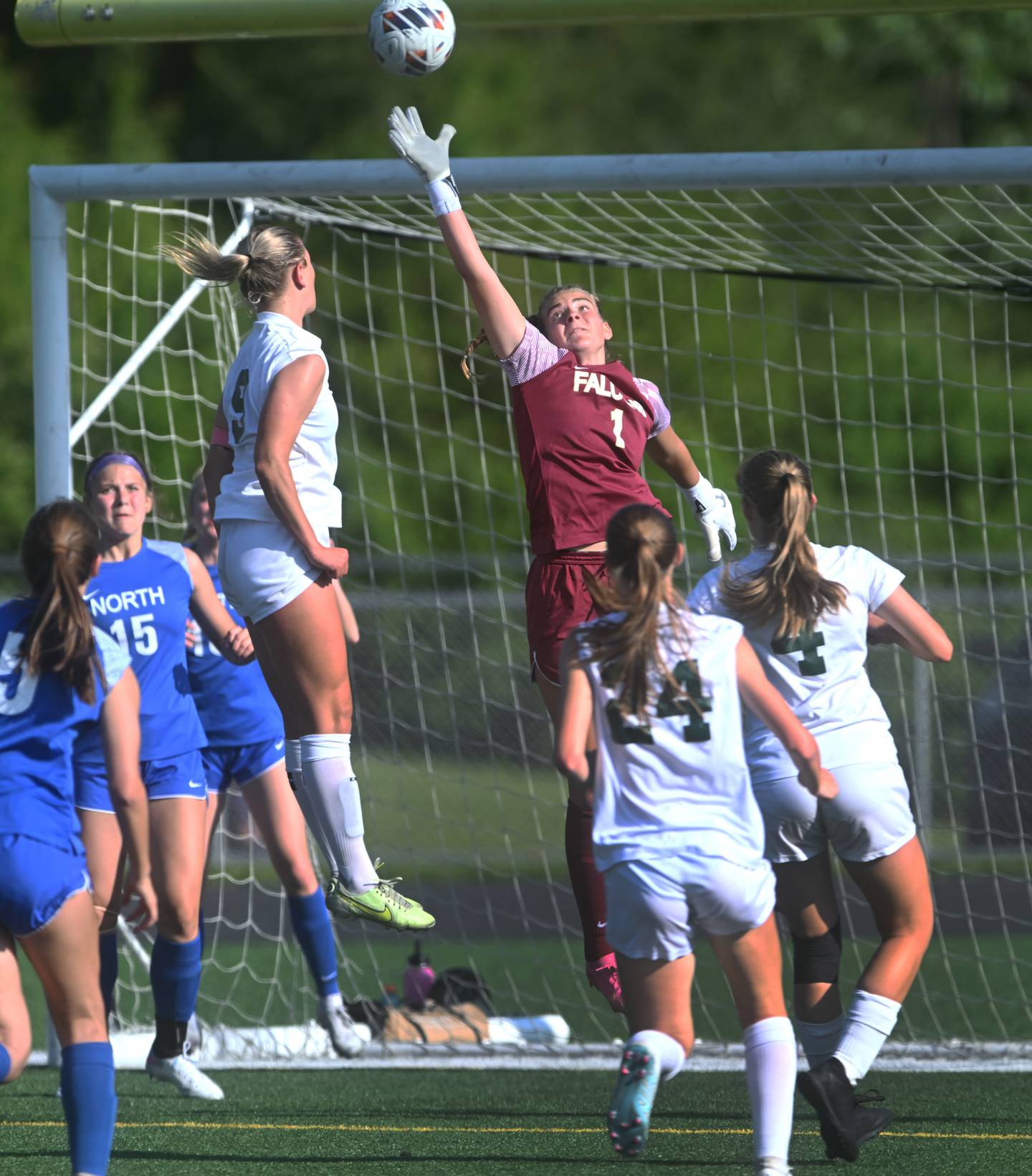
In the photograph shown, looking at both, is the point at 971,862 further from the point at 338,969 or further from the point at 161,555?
the point at 161,555

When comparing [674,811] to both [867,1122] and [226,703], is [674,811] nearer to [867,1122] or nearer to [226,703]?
[867,1122]

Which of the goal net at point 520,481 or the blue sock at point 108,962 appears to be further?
the goal net at point 520,481

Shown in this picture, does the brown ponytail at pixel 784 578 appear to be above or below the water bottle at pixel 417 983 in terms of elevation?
above

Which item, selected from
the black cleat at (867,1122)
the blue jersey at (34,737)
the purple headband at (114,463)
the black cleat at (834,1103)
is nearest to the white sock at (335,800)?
the blue jersey at (34,737)

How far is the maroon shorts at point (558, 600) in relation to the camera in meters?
5.10

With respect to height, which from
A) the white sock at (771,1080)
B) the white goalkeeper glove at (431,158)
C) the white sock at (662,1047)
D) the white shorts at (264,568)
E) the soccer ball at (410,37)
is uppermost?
the soccer ball at (410,37)

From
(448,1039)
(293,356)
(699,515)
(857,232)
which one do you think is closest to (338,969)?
(448,1039)

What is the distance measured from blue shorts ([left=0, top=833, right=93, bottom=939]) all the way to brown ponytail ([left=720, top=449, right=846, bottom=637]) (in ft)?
6.17

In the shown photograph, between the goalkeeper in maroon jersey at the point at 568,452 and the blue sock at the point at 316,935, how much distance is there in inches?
72.7

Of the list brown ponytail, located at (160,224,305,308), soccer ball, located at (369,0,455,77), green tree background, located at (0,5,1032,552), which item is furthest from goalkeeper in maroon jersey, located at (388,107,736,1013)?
green tree background, located at (0,5,1032,552)

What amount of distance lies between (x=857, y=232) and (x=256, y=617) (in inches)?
386

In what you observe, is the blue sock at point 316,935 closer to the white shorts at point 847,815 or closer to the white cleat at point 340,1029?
the white cleat at point 340,1029

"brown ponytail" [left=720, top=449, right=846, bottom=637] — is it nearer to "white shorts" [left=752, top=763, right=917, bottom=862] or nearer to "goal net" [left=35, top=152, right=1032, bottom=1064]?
"white shorts" [left=752, top=763, right=917, bottom=862]

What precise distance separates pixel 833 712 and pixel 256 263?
2.12 metres
